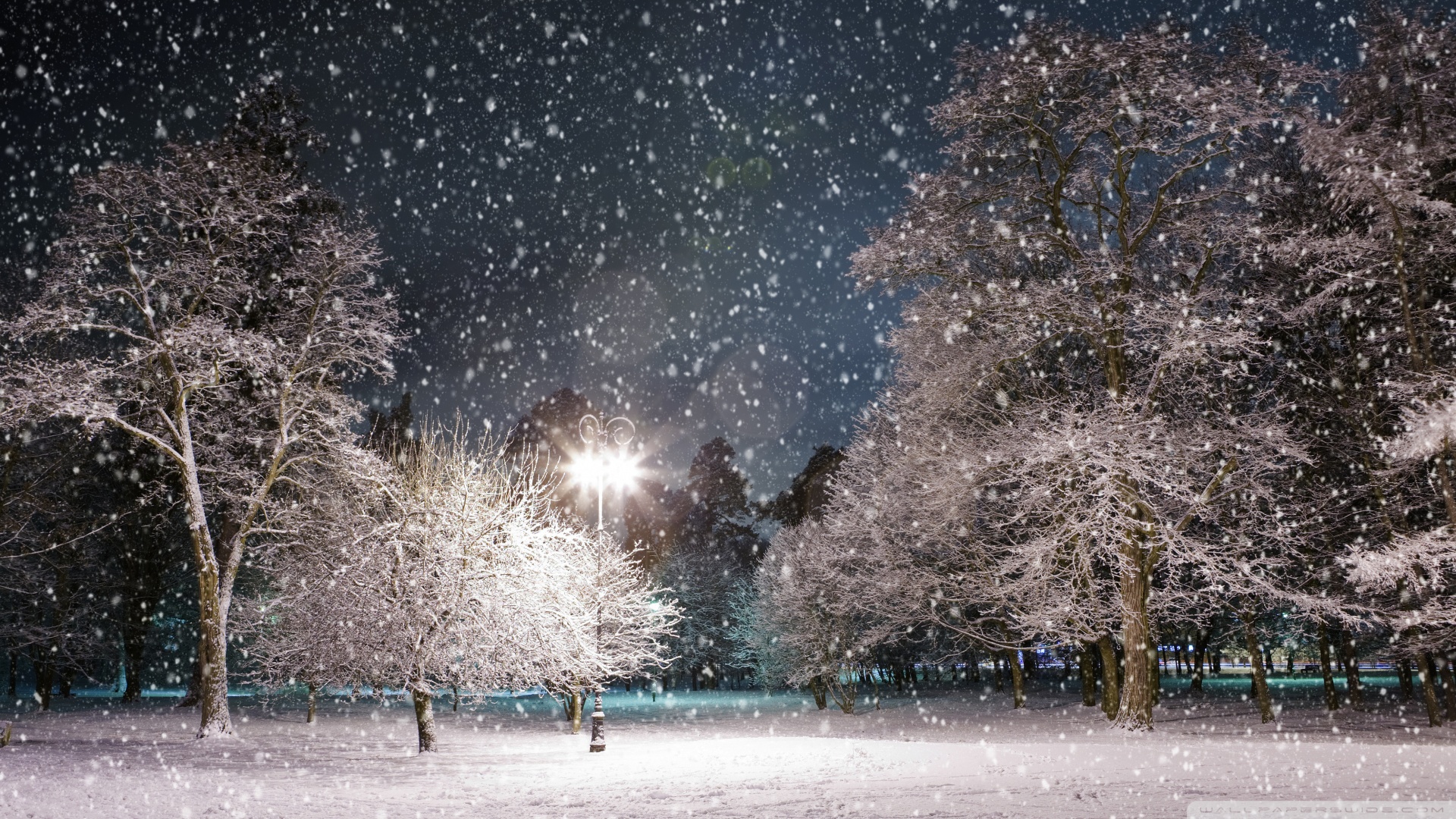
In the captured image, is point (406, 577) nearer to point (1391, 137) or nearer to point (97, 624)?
point (1391, 137)

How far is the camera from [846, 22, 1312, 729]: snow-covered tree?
1435cm

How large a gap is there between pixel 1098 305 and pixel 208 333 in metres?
17.1

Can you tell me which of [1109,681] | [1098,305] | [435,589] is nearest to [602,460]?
[435,589]

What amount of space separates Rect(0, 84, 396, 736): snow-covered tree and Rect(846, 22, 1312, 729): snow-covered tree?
11905mm

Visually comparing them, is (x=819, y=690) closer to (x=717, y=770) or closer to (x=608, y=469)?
(x=608, y=469)

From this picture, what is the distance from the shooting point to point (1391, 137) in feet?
47.8

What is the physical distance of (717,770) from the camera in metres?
12.1

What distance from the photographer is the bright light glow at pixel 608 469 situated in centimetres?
1931

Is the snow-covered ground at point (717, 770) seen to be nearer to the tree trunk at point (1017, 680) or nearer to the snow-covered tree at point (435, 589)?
the snow-covered tree at point (435, 589)

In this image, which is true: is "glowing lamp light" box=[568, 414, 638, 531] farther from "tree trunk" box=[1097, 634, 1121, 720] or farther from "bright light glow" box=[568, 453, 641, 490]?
"tree trunk" box=[1097, 634, 1121, 720]

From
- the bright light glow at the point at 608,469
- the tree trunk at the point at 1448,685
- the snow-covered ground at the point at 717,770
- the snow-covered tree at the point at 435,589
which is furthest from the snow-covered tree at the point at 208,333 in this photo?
the tree trunk at the point at 1448,685

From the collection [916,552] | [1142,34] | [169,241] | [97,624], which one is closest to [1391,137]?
[1142,34]

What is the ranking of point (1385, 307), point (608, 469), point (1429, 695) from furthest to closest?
point (1429, 695) < point (608, 469) < point (1385, 307)

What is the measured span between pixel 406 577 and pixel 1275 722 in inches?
858
